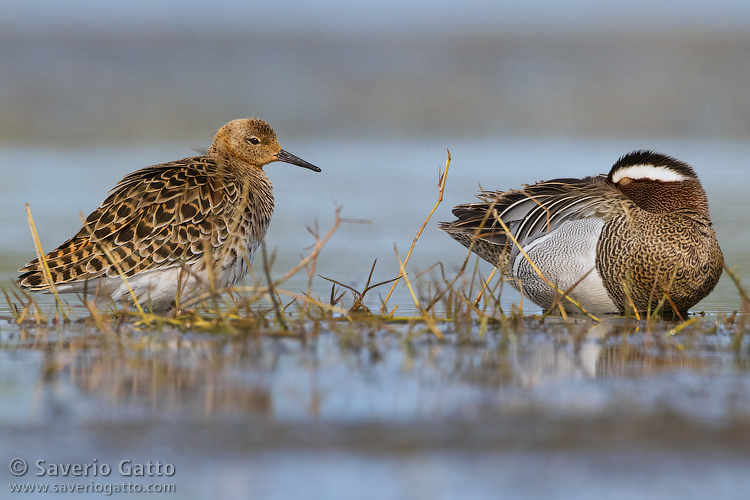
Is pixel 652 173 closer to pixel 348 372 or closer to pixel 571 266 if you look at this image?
pixel 571 266

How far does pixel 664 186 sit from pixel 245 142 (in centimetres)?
281

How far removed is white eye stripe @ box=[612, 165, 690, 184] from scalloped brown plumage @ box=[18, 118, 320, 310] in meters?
2.37

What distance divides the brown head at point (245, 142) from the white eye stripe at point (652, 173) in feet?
7.45

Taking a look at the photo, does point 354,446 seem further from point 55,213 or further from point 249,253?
point 55,213

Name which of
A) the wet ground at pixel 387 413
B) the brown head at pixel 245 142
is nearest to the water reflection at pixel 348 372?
the wet ground at pixel 387 413

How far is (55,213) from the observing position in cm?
1034

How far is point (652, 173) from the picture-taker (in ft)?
21.3

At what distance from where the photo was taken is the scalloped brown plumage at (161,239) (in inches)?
228

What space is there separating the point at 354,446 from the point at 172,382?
0.99m

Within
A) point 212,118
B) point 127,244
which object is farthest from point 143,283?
point 212,118

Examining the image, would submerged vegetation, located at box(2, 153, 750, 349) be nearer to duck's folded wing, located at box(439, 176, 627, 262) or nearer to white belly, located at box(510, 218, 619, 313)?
white belly, located at box(510, 218, 619, 313)

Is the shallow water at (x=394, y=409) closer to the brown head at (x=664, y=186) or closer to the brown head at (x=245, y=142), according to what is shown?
the brown head at (x=664, y=186)

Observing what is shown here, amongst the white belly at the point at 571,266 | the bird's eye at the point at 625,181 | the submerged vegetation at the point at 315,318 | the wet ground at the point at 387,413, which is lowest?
the wet ground at the point at 387,413

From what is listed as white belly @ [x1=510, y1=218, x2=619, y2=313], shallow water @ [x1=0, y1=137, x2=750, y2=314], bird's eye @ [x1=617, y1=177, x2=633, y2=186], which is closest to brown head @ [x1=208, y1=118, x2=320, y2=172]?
shallow water @ [x1=0, y1=137, x2=750, y2=314]
